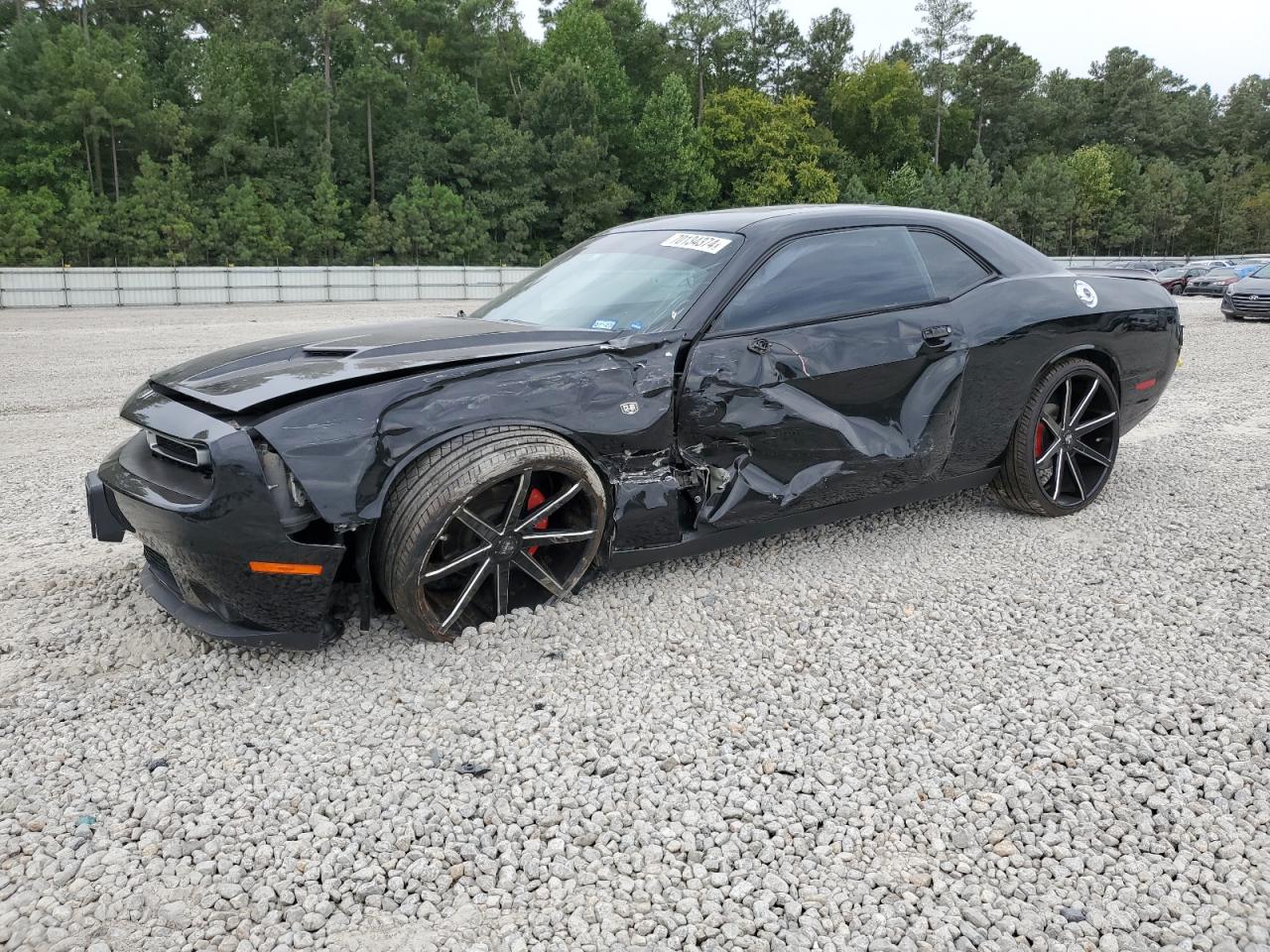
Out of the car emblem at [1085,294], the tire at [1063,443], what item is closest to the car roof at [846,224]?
the car emblem at [1085,294]

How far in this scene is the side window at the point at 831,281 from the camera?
366 centimetres

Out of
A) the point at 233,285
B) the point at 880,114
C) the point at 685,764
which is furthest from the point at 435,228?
the point at 685,764

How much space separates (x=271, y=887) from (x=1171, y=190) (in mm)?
89320

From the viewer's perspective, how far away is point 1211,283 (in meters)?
27.8

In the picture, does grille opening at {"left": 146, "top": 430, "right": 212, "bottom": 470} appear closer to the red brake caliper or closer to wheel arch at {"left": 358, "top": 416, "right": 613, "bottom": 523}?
wheel arch at {"left": 358, "top": 416, "right": 613, "bottom": 523}

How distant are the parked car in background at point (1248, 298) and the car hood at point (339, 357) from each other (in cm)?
1803

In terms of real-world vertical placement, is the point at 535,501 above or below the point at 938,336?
below

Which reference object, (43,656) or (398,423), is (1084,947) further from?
(43,656)

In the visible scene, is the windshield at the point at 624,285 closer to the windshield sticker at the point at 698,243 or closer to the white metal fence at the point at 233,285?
the windshield sticker at the point at 698,243

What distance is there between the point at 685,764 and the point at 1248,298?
18.9m

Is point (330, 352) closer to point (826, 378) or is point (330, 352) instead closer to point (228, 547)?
point (228, 547)

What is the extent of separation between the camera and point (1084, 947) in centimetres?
195

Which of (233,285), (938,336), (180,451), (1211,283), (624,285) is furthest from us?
(1211,283)

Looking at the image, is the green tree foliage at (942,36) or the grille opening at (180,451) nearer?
the grille opening at (180,451)
